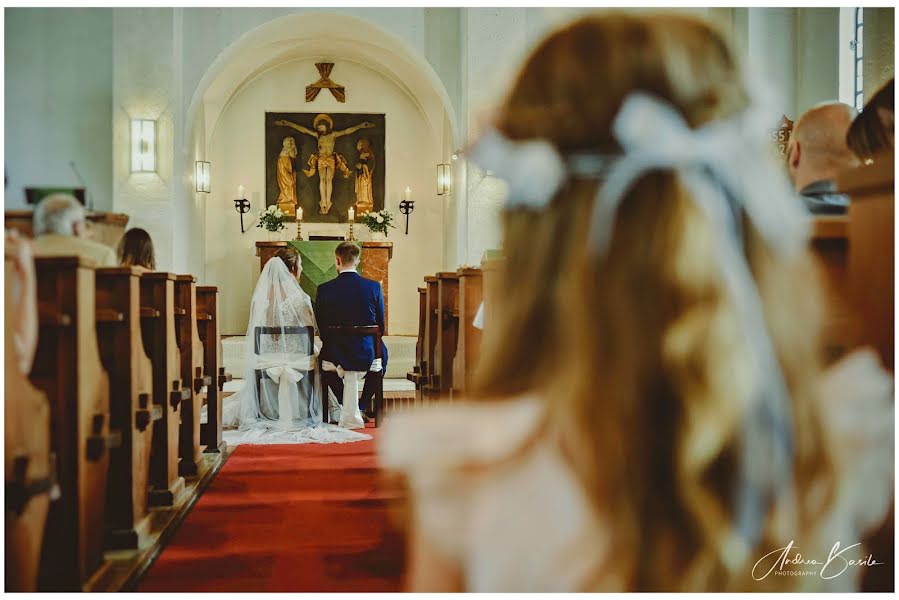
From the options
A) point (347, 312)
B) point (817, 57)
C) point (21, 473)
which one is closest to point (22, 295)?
point (21, 473)

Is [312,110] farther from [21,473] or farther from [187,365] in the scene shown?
[21,473]

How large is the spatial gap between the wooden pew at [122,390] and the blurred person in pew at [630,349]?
2.34 meters

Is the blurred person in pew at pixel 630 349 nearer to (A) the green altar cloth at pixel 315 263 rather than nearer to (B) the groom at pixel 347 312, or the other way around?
(B) the groom at pixel 347 312

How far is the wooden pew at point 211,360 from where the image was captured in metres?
4.84

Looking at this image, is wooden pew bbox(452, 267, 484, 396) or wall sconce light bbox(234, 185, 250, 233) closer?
wooden pew bbox(452, 267, 484, 396)

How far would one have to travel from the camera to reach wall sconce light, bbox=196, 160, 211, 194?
31.4 feet

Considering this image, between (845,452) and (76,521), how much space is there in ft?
7.71

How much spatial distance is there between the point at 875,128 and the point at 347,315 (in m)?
4.40

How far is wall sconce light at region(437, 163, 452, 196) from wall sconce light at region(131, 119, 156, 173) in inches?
152

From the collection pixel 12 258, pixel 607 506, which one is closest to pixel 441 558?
pixel 607 506

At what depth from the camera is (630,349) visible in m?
0.87

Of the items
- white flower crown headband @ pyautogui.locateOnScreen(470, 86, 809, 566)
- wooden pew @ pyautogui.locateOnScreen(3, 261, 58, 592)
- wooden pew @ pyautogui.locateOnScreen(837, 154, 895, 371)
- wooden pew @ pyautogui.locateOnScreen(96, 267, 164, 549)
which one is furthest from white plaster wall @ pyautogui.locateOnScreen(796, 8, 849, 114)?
wooden pew @ pyautogui.locateOnScreen(3, 261, 58, 592)

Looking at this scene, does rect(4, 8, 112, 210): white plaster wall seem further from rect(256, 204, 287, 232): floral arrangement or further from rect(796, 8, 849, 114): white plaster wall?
rect(796, 8, 849, 114): white plaster wall

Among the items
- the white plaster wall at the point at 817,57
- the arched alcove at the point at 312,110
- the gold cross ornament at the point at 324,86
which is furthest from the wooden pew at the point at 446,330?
the gold cross ornament at the point at 324,86
